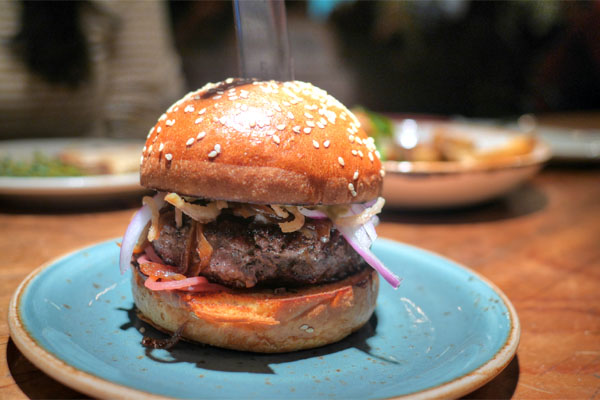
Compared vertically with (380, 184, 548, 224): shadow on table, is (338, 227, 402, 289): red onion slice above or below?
above

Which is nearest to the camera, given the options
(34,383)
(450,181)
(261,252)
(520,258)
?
(34,383)

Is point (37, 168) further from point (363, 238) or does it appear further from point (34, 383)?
point (363, 238)

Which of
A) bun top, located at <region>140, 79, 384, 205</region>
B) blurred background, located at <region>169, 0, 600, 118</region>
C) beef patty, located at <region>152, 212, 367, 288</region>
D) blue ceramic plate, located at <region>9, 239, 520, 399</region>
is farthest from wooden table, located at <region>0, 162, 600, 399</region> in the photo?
blurred background, located at <region>169, 0, 600, 118</region>

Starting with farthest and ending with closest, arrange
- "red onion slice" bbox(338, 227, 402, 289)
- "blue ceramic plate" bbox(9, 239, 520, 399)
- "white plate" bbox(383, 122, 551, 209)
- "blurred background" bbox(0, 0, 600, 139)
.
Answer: "blurred background" bbox(0, 0, 600, 139) < "white plate" bbox(383, 122, 551, 209) < "red onion slice" bbox(338, 227, 402, 289) < "blue ceramic plate" bbox(9, 239, 520, 399)

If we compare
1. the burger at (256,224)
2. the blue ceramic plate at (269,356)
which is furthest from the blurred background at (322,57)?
the burger at (256,224)

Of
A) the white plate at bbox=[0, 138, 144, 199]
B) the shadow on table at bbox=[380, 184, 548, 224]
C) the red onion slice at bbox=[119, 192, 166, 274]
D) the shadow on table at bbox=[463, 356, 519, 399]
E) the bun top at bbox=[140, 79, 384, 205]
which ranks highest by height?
the bun top at bbox=[140, 79, 384, 205]

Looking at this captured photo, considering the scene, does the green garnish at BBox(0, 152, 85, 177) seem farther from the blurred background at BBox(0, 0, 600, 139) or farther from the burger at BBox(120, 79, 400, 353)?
the blurred background at BBox(0, 0, 600, 139)

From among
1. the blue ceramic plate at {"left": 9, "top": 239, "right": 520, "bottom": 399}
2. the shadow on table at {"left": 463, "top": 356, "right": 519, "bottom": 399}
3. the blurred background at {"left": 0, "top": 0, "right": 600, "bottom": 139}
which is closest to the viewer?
the blue ceramic plate at {"left": 9, "top": 239, "right": 520, "bottom": 399}

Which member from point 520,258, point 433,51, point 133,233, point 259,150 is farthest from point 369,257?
point 433,51

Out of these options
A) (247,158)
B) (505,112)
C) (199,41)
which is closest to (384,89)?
(505,112)
